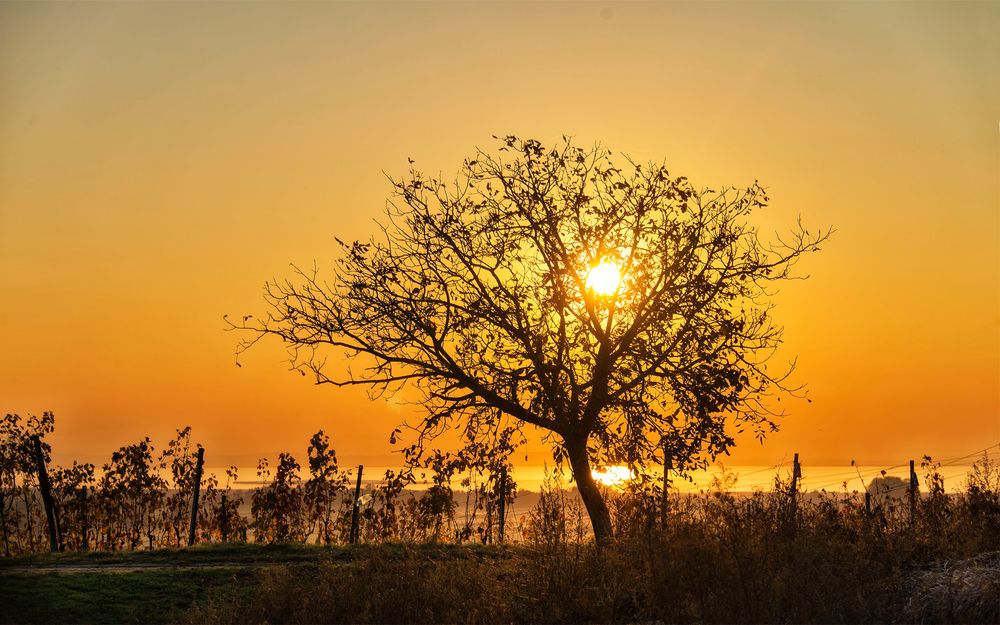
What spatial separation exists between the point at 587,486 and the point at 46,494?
17.0 meters

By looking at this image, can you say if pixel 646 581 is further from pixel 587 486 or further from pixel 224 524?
pixel 224 524

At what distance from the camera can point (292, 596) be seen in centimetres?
1686

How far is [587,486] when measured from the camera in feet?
71.4

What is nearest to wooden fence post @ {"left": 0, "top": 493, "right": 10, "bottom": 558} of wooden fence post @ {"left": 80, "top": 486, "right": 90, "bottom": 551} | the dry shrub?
wooden fence post @ {"left": 80, "top": 486, "right": 90, "bottom": 551}

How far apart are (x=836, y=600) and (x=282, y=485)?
785 inches

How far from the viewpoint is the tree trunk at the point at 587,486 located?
21250 mm

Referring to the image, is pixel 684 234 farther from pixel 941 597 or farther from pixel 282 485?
pixel 282 485

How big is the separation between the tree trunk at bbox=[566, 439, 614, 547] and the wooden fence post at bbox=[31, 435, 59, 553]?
1564cm

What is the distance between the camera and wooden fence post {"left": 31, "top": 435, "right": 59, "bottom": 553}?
2753cm

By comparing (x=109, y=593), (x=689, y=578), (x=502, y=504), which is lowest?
(x=109, y=593)

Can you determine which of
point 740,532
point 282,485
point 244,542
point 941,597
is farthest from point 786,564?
point 282,485

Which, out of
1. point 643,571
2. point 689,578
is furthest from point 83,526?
point 689,578

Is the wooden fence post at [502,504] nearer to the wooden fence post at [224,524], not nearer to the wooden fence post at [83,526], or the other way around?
the wooden fence post at [224,524]

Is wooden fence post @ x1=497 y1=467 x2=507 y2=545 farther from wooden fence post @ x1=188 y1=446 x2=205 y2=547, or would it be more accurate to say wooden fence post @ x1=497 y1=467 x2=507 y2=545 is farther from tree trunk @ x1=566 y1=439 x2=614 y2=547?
wooden fence post @ x1=188 y1=446 x2=205 y2=547
